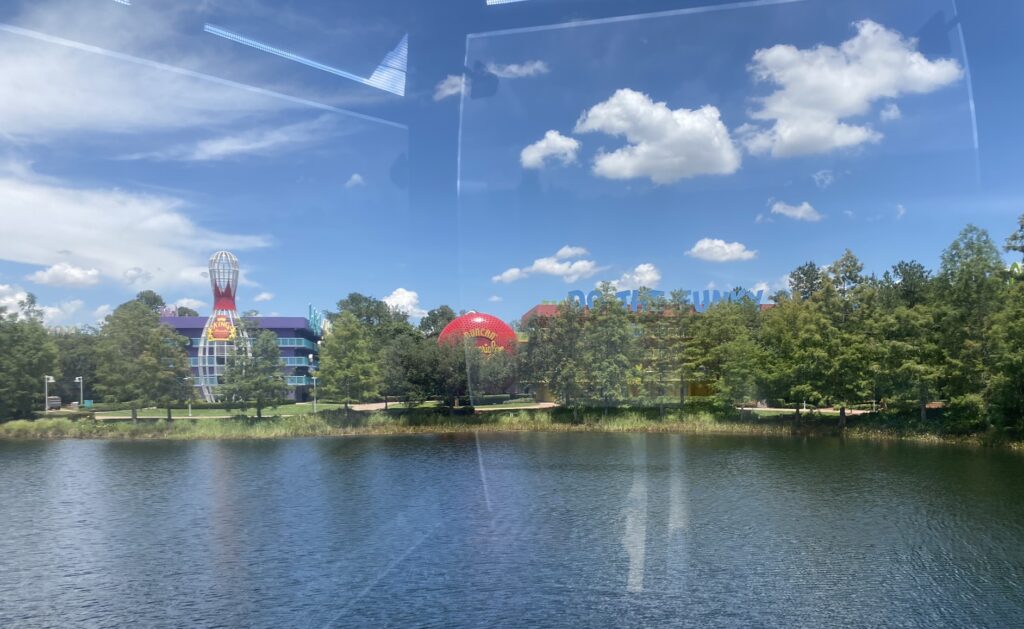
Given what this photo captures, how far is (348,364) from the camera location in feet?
151

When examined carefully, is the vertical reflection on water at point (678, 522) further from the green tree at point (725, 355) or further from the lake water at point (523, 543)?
the green tree at point (725, 355)

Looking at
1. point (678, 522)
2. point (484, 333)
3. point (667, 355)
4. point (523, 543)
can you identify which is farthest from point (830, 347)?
point (523, 543)

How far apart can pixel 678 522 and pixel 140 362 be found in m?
37.8

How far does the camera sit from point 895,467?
2708 cm

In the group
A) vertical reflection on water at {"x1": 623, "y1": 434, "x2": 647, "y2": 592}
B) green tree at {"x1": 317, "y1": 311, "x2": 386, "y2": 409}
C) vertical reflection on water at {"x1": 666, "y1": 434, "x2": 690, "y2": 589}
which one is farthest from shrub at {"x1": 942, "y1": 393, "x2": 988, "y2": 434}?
green tree at {"x1": 317, "y1": 311, "x2": 386, "y2": 409}

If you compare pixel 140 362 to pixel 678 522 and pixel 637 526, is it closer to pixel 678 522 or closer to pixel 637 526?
pixel 637 526

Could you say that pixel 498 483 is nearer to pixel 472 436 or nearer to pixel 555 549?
pixel 555 549

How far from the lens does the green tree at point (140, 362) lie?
144 ft

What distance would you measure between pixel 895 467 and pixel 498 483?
1549cm

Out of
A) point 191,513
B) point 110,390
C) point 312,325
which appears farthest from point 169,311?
point 191,513

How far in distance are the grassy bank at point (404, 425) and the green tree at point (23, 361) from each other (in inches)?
119

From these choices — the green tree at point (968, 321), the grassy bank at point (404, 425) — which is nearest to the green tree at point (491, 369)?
the grassy bank at point (404, 425)

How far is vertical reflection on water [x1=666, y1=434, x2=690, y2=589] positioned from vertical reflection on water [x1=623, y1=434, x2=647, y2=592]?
652 mm

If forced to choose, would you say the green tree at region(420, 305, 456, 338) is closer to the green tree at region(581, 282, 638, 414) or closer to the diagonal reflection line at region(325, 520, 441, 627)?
the green tree at region(581, 282, 638, 414)
